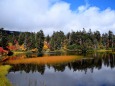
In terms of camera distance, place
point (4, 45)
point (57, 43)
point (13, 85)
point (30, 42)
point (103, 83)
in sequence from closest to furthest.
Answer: point (13, 85) → point (103, 83) → point (4, 45) → point (30, 42) → point (57, 43)

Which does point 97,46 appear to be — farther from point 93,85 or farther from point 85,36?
point 93,85

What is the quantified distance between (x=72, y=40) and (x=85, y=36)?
14732 millimetres

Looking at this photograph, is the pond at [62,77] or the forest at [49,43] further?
the forest at [49,43]

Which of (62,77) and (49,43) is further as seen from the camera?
(49,43)

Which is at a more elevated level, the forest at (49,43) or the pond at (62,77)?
the forest at (49,43)

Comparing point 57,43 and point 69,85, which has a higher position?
point 57,43

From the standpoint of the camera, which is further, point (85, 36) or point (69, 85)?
point (85, 36)

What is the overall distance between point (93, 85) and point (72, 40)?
16121 centimetres

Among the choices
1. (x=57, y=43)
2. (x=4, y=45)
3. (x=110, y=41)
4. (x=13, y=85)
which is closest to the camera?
(x=13, y=85)

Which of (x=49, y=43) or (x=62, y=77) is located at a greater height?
(x=49, y=43)

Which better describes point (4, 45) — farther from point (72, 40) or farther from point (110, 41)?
point (110, 41)

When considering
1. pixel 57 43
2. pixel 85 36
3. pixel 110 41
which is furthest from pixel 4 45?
pixel 110 41

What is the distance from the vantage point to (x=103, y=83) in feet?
133

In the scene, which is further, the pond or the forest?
the forest
